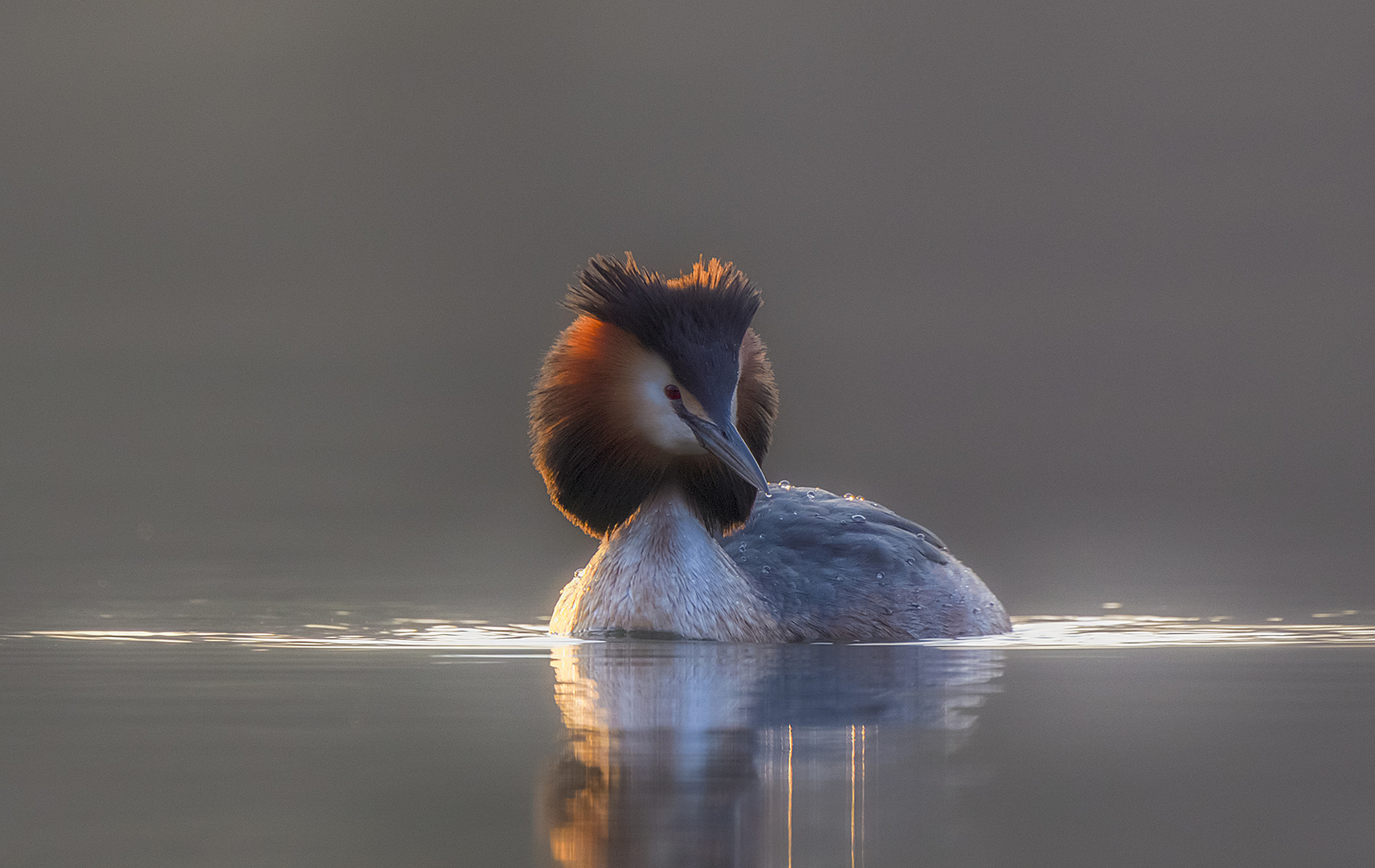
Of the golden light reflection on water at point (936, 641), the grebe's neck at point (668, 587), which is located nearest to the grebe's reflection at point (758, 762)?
the grebe's neck at point (668, 587)

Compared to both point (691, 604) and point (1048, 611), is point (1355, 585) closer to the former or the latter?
point (1048, 611)

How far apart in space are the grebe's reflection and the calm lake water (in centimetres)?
1

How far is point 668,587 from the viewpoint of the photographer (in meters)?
7.21

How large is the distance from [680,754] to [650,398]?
3.52 metres

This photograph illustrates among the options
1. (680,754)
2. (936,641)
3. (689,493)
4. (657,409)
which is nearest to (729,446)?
(657,409)

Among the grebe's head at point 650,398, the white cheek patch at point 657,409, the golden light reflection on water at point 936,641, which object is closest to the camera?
the golden light reflection on water at point 936,641

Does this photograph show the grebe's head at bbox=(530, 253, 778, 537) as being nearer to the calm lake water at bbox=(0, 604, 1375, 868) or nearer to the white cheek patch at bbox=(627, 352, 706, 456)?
Answer: the white cheek patch at bbox=(627, 352, 706, 456)

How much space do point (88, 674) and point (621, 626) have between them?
239 centimetres

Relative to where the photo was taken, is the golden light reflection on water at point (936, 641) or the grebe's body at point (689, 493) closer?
the golden light reflection on water at point (936, 641)

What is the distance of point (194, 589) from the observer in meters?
9.23

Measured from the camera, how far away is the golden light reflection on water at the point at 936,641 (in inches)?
271

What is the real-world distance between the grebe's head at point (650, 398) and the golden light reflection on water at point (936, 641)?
2.65 ft

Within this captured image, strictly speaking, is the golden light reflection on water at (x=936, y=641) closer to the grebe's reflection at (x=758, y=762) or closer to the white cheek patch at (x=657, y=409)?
the white cheek patch at (x=657, y=409)

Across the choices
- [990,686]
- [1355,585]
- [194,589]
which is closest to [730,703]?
[990,686]
